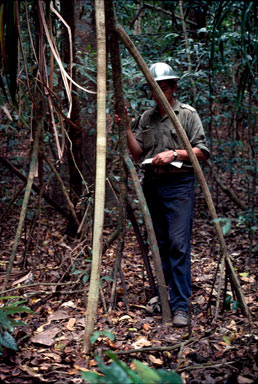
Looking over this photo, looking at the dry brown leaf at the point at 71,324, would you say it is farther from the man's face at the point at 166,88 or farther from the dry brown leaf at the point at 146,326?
the man's face at the point at 166,88

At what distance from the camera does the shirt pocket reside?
3316 millimetres

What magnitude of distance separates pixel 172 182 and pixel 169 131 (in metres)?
0.41

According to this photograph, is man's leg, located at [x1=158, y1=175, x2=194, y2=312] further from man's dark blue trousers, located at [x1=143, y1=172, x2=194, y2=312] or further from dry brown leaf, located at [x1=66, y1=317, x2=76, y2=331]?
dry brown leaf, located at [x1=66, y1=317, x2=76, y2=331]

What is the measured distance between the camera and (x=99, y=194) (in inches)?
91.4

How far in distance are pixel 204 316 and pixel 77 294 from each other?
1041mm

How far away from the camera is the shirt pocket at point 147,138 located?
3.32m

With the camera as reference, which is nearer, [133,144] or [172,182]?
[172,182]

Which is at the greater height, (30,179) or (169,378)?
(30,179)

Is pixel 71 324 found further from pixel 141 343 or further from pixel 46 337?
pixel 141 343

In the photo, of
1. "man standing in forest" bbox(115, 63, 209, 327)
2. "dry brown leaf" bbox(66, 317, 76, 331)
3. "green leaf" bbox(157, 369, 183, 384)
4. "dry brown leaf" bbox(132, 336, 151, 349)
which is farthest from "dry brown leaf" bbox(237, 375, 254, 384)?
"dry brown leaf" bbox(66, 317, 76, 331)

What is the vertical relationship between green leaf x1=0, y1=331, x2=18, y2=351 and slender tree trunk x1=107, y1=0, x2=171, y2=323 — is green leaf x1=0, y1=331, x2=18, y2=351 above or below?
below

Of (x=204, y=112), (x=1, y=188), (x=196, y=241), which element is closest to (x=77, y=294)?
(x=196, y=241)

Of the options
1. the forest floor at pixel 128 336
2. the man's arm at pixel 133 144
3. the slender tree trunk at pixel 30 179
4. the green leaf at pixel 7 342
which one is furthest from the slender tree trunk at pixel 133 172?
the green leaf at pixel 7 342

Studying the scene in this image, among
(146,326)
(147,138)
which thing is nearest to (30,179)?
(147,138)
